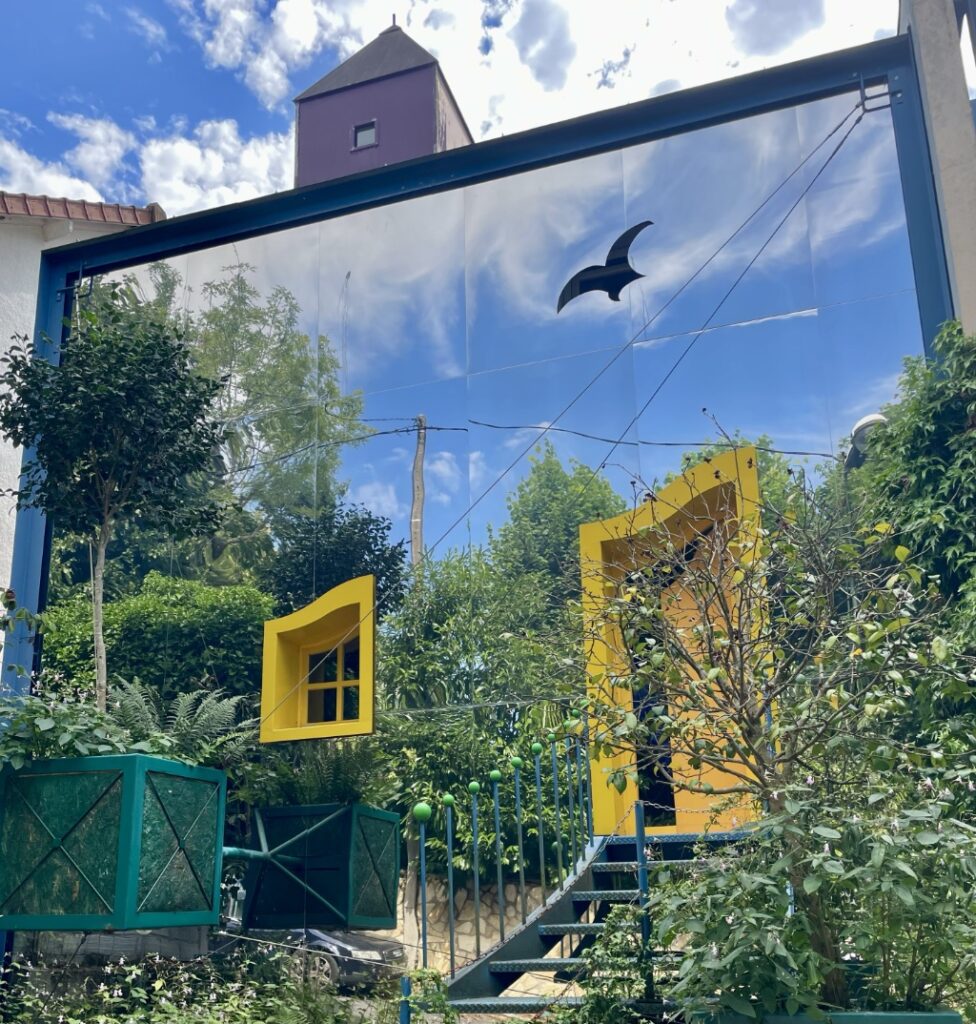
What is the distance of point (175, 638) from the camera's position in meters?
8.70

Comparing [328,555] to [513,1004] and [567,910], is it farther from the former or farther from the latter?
[513,1004]

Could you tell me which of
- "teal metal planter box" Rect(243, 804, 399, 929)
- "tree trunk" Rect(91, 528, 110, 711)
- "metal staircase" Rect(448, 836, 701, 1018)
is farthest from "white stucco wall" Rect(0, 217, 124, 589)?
"metal staircase" Rect(448, 836, 701, 1018)

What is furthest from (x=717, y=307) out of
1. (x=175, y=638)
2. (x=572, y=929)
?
(x=175, y=638)

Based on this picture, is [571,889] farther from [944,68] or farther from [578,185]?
[944,68]

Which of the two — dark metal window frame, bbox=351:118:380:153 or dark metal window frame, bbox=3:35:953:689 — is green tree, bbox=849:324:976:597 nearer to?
dark metal window frame, bbox=3:35:953:689

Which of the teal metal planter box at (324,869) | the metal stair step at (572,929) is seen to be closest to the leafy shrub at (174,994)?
the teal metal planter box at (324,869)

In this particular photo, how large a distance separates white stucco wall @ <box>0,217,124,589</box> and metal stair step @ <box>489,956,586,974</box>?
6.10 m

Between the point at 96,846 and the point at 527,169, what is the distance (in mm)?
5602

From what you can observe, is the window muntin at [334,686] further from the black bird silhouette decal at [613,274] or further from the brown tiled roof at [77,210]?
the brown tiled roof at [77,210]

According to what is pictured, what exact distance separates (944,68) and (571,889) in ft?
18.6

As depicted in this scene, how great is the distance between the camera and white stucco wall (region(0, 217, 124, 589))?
966cm

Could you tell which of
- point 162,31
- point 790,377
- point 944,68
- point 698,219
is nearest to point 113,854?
point 790,377

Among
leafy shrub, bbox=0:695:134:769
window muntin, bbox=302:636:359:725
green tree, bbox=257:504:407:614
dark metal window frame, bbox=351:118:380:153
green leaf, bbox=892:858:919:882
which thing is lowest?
green leaf, bbox=892:858:919:882

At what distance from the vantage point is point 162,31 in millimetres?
11867
